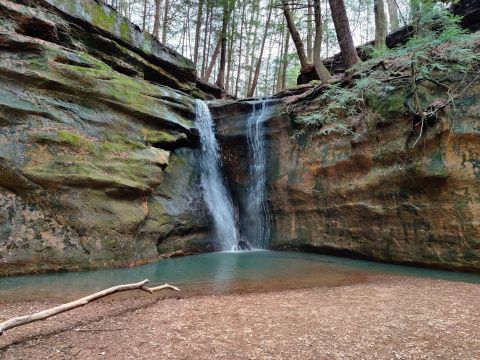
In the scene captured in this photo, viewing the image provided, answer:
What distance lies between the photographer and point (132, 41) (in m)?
12.3

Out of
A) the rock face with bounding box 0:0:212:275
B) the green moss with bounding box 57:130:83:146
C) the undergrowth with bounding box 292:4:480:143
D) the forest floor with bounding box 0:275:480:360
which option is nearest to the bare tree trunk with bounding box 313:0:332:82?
the undergrowth with bounding box 292:4:480:143

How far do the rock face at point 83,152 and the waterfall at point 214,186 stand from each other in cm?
45

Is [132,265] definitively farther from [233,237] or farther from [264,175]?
[264,175]

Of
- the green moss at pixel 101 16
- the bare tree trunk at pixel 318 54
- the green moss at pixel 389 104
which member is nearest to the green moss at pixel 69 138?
the green moss at pixel 101 16

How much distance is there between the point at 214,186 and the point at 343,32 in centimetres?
645

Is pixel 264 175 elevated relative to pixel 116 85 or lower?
lower

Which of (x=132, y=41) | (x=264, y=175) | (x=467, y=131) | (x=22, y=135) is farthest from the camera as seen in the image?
(x=132, y=41)

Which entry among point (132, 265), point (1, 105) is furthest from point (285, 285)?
point (1, 105)

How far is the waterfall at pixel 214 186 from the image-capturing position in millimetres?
10781

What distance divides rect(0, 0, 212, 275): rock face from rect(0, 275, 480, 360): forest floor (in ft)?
9.28

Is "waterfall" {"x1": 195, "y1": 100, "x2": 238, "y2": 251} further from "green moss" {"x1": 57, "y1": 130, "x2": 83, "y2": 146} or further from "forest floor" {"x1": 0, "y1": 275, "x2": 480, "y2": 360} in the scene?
"forest floor" {"x1": 0, "y1": 275, "x2": 480, "y2": 360}

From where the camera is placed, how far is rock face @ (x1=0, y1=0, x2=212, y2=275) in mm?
6684

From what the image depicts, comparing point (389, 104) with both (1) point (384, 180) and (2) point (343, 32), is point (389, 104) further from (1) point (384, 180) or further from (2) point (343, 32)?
(2) point (343, 32)

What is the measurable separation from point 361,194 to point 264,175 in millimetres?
3471
